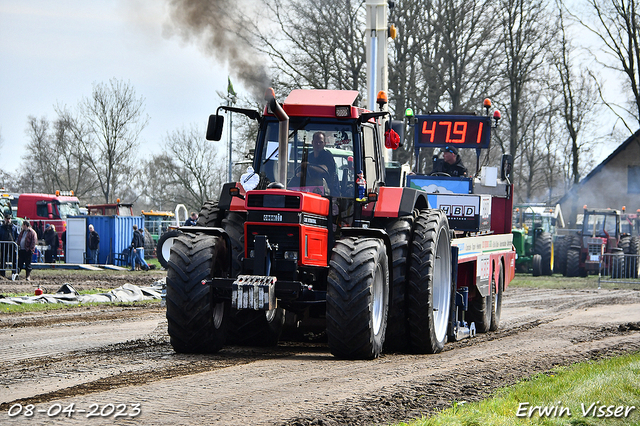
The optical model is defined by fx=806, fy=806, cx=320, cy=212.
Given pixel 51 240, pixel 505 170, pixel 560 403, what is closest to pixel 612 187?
pixel 51 240

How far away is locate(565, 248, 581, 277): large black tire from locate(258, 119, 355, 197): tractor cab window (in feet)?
73.1

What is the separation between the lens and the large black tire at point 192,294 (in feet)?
26.8

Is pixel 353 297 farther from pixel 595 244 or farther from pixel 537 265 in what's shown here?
pixel 537 265

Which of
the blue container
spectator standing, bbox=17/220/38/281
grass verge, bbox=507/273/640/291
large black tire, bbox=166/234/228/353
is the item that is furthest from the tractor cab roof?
the blue container

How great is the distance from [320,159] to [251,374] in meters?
2.89

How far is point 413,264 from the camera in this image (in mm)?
9234

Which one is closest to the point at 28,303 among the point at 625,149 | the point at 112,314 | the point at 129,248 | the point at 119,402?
the point at 112,314

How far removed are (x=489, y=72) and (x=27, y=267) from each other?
67.0 feet

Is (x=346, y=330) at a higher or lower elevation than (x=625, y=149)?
lower

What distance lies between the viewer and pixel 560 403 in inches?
245

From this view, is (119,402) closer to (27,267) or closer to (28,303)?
(28,303)

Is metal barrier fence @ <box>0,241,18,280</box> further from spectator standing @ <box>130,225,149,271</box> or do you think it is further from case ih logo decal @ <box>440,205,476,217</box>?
case ih logo decal @ <box>440,205,476,217</box>

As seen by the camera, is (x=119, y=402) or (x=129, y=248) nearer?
(x=119, y=402)

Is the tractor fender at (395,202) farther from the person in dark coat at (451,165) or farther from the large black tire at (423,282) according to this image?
the person in dark coat at (451,165)
